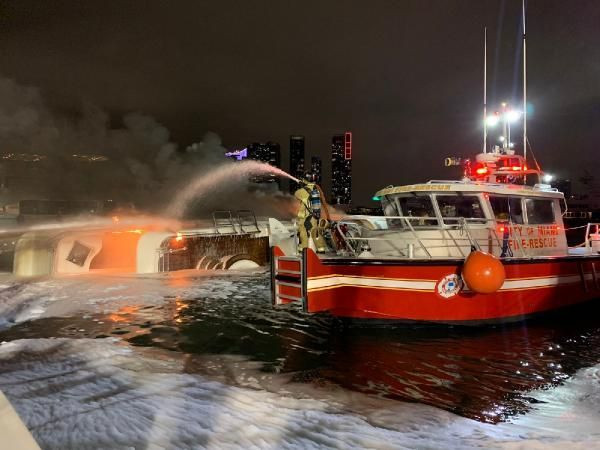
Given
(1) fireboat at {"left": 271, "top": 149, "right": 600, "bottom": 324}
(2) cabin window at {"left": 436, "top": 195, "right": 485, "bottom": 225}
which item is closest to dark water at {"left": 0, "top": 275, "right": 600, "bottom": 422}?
(1) fireboat at {"left": 271, "top": 149, "right": 600, "bottom": 324}

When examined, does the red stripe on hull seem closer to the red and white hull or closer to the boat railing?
the red and white hull

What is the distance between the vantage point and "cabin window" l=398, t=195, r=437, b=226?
8.38 metres

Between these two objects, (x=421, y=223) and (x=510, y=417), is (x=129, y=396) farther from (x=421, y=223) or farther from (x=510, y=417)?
(x=421, y=223)

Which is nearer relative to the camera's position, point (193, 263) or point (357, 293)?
point (357, 293)

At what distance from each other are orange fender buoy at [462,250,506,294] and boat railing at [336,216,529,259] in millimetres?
472

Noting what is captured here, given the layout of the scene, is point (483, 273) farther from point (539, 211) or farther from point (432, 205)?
point (539, 211)

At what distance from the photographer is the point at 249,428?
3656mm

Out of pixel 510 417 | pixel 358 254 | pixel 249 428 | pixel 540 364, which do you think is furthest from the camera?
pixel 358 254

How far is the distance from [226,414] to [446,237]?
5.50 meters

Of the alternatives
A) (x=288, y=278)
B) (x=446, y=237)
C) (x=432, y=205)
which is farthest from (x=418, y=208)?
(x=288, y=278)

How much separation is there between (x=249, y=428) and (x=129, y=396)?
1.33 metres

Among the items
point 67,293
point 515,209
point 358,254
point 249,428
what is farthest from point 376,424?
point 67,293

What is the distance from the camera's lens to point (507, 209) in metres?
8.70

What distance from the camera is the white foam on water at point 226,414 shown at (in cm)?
347
